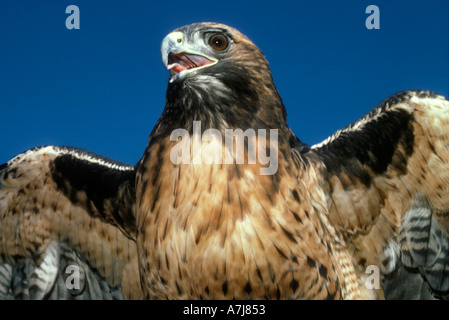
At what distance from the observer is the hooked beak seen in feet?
15.3

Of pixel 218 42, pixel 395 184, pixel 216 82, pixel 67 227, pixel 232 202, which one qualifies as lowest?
pixel 232 202

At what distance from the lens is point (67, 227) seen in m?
6.27

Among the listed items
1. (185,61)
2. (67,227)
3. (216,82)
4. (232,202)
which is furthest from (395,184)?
(67,227)

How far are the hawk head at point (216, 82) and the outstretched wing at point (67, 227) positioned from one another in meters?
1.40

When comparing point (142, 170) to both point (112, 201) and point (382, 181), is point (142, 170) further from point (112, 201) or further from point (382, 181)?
point (382, 181)

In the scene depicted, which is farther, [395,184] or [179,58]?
[395,184]

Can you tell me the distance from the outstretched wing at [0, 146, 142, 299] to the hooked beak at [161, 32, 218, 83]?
4.97ft

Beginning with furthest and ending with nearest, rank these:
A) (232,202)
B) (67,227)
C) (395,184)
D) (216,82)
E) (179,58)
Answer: (67,227), (395,184), (179,58), (216,82), (232,202)

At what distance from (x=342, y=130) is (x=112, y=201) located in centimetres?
294

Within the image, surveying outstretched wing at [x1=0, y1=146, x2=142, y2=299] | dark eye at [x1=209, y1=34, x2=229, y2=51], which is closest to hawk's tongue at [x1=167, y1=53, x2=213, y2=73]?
dark eye at [x1=209, y1=34, x2=229, y2=51]

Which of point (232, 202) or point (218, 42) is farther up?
point (218, 42)

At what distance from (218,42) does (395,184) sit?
2.73 m

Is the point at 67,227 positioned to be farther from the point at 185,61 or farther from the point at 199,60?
the point at 199,60
